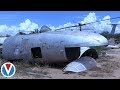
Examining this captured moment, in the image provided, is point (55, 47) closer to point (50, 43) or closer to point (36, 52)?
point (50, 43)

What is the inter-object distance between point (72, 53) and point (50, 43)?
1.21 metres

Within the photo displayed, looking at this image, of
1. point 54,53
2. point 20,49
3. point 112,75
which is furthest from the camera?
point 20,49

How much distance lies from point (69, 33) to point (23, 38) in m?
2.53

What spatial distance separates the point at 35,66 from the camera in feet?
41.7

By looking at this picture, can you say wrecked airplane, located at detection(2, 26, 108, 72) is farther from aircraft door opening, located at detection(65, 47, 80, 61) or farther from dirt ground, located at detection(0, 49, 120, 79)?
dirt ground, located at detection(0, 49, 120, 79)

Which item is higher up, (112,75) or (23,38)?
(23,38)

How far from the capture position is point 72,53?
1283 cm

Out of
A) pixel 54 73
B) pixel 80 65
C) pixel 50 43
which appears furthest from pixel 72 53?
pixel 54 73

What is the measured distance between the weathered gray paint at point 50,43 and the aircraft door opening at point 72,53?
14.1 inches
